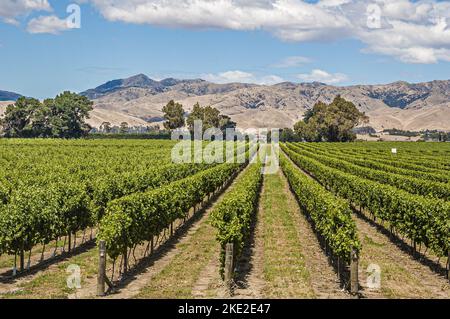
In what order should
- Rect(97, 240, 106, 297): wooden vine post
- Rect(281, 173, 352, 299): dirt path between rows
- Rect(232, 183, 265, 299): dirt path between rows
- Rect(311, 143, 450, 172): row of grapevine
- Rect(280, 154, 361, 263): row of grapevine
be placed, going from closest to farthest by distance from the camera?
Rect(97, 240, 106, 297): wooden vine post
Rect(232, 183, 265, 299): dirt path between rows
Rect(281, 173, 352, 299): dirt path between rows
Rect(280, 154, 361, 263): row of grapevine
Rect(311, 143, 450, 172): row of grapevine

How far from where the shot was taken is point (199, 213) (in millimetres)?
34125

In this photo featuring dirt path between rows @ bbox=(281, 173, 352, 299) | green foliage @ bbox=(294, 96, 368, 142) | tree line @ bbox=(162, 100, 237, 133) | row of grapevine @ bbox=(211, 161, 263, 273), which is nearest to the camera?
dirt path between rows @ bbox=(281, 173, 352, 299)

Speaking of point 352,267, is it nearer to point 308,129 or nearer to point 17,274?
point 17,274

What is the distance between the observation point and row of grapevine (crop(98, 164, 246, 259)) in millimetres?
18328

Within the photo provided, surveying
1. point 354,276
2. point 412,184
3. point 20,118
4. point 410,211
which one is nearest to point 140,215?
point 354,276

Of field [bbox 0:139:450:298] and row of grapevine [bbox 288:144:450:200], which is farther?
row of grapevine [bbox 288:144:450:200]

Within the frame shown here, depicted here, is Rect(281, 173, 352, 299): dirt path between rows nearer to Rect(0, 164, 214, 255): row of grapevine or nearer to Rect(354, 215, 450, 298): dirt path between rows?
Rect(354, 215, 450, 298): dirt path between rows

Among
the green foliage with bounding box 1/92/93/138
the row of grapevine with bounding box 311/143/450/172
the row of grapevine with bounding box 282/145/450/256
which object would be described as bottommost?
the row of grapevine with bounding box 282/145/450/256

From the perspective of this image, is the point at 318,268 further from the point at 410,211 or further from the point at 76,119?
the point at 76,119

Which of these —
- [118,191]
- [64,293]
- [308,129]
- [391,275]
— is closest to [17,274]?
[64,293]

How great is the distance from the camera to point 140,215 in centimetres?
2106

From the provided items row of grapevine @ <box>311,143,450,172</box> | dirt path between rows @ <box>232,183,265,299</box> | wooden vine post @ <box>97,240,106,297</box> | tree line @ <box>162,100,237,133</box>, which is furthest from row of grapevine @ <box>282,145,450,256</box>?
tree line @ <box>162,100,237,133</box>

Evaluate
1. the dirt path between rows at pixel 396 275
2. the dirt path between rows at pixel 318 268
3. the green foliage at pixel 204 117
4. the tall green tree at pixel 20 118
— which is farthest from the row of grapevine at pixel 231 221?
the green foliage at pixel 204 117
